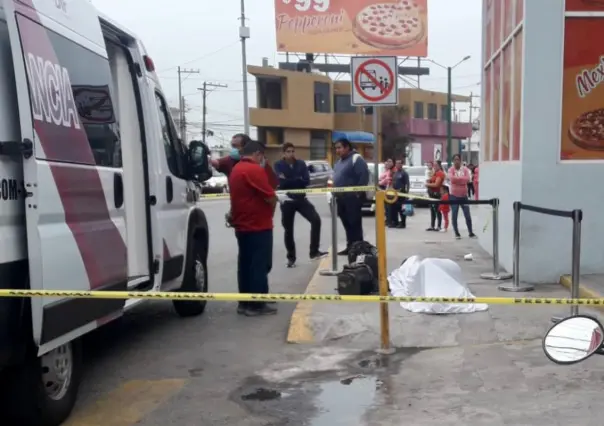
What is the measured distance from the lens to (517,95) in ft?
26.9

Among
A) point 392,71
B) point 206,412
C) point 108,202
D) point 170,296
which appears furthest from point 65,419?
point 392,71

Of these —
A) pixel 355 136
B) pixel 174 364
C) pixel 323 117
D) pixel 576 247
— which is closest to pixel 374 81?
pixel 576 247

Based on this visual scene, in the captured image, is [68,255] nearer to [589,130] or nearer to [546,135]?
[546,135]

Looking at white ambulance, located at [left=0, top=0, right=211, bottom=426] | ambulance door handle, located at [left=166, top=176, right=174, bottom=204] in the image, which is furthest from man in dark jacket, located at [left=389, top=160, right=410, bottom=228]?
white ambulance, located at [left=0, top=0, right=211, bottom=426]

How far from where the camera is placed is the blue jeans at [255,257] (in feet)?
23.2

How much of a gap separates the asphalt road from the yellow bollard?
0.87 meters

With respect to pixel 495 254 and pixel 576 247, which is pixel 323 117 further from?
pixel 576 247

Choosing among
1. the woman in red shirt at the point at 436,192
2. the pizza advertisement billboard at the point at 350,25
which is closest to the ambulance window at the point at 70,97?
the woman in red shirt at the point at 436,192

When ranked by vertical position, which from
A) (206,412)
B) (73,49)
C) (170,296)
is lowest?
(206,412)

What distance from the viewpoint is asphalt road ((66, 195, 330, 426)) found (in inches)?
175

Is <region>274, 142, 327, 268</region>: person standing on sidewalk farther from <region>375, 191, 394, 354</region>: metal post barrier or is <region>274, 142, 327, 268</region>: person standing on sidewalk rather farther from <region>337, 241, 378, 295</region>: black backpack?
<region>375, 191, 394, 354</region>: metal post barrier

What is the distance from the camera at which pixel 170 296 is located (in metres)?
3.93

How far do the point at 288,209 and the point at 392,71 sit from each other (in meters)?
3.13

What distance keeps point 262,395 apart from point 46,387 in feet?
4.72
